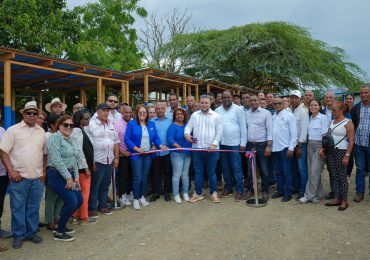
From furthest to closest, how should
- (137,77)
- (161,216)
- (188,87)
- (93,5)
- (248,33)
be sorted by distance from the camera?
1. (248,33)
2. (93,5)
3. (188,87)
4. (137,77)
5. (161,216)

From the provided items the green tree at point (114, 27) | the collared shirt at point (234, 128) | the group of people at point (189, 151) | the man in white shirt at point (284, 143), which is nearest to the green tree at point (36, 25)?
the green tree at point (114, 27)

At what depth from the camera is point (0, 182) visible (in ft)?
13.7

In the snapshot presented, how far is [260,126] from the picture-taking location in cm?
587

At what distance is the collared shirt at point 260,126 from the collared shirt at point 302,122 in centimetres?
49

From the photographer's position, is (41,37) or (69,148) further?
(41,37)

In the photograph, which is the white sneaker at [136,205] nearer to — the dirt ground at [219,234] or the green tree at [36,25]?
the dirt ground at [219,234]

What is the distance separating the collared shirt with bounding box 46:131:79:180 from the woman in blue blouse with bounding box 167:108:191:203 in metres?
2.02

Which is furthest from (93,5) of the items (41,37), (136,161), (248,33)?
(136,161)

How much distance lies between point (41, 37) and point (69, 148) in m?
11.7

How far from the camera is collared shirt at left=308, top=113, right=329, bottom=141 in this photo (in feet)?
17.8

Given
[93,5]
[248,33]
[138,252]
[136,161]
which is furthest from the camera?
[248,33]

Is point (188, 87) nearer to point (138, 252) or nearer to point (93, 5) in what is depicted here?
point (93, 5)

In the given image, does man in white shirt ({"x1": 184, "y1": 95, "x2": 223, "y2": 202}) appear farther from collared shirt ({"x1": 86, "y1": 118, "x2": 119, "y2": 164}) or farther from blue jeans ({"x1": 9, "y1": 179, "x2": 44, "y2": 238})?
blue jeans ({"x1": 9, "y1": 179, "x2": 44, "y2": 238})

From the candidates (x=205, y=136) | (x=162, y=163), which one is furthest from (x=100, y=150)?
(x=205, y=136)
